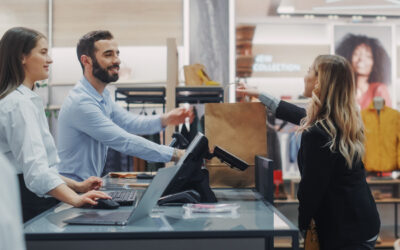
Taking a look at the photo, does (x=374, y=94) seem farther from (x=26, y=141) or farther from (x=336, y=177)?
(x=26, y=141)

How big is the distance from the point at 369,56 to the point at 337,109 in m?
4.37

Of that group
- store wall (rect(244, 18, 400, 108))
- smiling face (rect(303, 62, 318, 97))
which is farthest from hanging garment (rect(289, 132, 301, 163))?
smiling face (rect(303, 62, 318, 97))

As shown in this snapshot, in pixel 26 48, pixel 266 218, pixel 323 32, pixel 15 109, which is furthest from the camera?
pixel 323 32

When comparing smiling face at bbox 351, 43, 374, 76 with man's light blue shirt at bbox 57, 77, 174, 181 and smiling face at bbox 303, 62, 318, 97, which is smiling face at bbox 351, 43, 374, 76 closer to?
smiling face at bbox 303, 62, 318, 97

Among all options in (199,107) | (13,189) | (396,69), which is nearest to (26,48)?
(13,189)

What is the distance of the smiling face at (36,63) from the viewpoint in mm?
2004

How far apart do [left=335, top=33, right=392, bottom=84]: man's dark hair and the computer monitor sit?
4.49 meters

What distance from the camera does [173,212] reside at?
69.5 inches

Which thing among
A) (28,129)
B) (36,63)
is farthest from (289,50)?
(28,129)

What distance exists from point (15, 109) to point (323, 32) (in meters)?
5.02

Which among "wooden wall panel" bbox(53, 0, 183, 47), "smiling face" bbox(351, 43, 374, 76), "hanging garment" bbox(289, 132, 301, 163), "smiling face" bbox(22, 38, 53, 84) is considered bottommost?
"hanging garment" bbox(289, 132, 301, 163)

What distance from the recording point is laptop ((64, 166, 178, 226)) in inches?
59.4

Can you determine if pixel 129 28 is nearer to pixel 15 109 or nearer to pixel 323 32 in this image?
pixel 323 32

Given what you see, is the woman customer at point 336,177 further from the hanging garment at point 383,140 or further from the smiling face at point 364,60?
the smiling face at point 364,60
